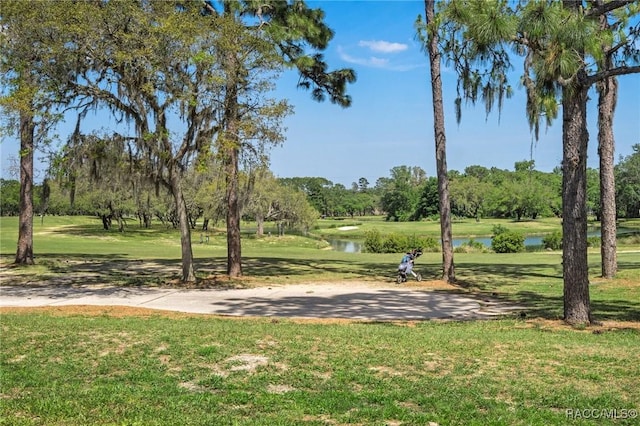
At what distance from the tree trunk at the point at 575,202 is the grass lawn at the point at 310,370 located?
1.75 feet

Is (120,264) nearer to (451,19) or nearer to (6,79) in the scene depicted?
(6,79)

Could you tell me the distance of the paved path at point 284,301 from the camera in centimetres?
1147

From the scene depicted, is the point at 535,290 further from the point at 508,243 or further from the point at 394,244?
the point at 394,244

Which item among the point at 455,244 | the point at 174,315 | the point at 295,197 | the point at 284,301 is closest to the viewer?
the point at 174,315

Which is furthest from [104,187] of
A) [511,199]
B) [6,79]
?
[511,199]

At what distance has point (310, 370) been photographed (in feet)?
19.6

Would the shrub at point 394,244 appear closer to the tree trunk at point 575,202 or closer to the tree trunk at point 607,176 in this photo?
the tree trunk at point 607,176

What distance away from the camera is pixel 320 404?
484 centimetres

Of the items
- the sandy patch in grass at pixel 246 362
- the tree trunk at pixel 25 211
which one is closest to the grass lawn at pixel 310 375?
the sandy patch in grass at pixel 246 362

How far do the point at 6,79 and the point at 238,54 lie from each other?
579cm

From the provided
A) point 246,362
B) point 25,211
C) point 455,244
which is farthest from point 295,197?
point 246,362

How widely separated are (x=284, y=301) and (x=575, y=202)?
6843 mm

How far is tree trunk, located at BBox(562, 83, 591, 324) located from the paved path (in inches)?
83.8

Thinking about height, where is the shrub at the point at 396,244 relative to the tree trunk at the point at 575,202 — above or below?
below
